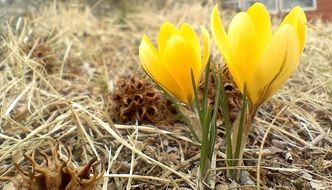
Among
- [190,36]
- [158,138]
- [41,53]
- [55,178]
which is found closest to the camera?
[55,178]

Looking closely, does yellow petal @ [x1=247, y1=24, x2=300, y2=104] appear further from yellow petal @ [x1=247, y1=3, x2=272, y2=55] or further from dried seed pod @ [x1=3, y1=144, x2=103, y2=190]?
dried seed pod @ [x1=3, y1=144, x2=103, y2=190]

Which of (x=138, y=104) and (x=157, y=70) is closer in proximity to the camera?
(x=157, y=70)

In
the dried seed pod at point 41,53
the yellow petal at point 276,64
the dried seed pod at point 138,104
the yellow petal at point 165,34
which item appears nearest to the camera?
the yellow petal at point 276,64

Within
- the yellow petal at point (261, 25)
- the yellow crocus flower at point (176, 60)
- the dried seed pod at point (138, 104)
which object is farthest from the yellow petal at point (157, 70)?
the dried seed pod at point (138, 104)

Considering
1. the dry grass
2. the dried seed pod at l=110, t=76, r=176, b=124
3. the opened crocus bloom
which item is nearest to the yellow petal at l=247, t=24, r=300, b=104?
the opened crocus bloom

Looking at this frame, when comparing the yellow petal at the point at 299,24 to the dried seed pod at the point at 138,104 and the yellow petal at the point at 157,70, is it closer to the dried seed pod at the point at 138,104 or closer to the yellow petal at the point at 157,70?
the yellow petal at the point at 157,70

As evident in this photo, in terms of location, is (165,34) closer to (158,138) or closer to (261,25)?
(261,25)

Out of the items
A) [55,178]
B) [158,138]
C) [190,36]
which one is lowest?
[158,138]

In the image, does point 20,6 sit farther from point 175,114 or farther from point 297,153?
point 297,153

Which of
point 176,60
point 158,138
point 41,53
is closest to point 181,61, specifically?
point 176,60
